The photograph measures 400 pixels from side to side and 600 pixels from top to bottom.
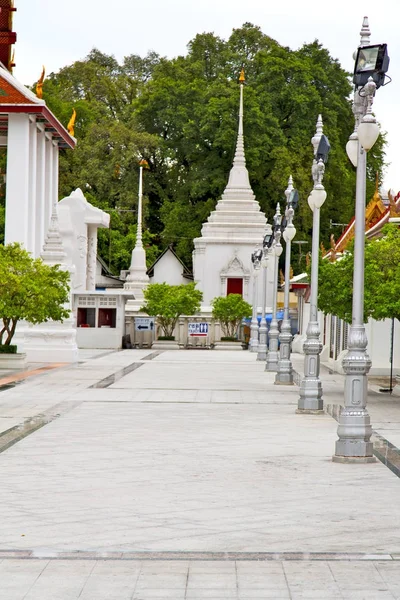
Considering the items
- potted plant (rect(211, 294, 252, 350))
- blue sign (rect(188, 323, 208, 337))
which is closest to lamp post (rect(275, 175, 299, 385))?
blue sign (rect(188, 323, 208, 337))

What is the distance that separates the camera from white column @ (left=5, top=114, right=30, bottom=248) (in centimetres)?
4881

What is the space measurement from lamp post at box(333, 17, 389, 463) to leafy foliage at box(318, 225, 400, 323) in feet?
27.1

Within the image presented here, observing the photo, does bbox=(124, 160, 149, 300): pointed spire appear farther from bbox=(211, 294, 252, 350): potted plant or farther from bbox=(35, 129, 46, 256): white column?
bbox=(35, 129, 46, 256): white column

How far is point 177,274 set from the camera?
3115 inches

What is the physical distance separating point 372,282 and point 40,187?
32357 millimetres


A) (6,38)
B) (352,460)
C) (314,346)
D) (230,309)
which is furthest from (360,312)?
(230,309)

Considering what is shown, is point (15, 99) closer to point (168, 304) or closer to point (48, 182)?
point (48, 182)

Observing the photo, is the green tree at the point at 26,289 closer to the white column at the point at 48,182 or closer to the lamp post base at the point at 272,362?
the lamp post base at the point at 272,362

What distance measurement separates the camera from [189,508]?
10.5 meters

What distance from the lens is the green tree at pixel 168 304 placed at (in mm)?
59969

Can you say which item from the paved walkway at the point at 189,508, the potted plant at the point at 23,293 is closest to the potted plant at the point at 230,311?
the potted plant at the point at 23,293

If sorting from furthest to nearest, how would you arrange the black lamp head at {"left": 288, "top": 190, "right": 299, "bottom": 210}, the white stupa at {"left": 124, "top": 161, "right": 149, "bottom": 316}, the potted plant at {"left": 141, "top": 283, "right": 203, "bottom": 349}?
the white stupa at {"left": 124, "top": 161, "right": 149, "bottom": 316}, the potted plant at {"left": 141, "top": 283, "right": 203, "bottom": 349}, the black lamp head at {"left": 288, "top": 190, "right": 299, "bottom": 210}

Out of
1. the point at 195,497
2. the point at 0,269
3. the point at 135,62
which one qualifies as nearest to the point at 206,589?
the point at 195,497

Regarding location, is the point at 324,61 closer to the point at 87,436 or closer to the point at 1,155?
the point at 1,155
